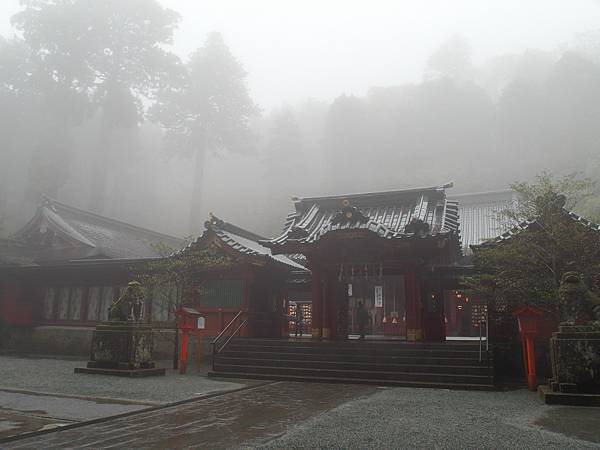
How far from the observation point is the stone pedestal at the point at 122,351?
40.2ft

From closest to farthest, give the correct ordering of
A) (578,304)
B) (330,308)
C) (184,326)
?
(578,304) → (184,326) → (330,308)

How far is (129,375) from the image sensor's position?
1195cm

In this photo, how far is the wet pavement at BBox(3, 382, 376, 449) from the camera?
571cm

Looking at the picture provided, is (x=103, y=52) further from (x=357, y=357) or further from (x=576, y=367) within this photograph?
(x=576, y=367)

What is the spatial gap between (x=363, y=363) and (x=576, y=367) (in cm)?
558

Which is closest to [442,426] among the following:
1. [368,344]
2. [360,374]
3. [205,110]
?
[360,374]

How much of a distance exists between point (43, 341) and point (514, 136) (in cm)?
4284

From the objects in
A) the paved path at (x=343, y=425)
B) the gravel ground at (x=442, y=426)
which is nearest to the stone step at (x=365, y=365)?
the paved path at (x=343, y=425)

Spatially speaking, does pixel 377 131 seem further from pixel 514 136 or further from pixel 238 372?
pixel 238 372

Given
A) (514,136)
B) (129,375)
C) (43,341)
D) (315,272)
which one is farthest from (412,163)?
(129,375)

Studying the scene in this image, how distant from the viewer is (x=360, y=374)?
12562 mm

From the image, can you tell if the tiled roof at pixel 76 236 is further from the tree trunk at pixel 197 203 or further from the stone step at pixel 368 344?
the tree trunk at pixel 197 203

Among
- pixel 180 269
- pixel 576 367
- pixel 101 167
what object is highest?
pixel 101 167

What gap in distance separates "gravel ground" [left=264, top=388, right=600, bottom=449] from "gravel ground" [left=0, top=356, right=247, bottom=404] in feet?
11.4
